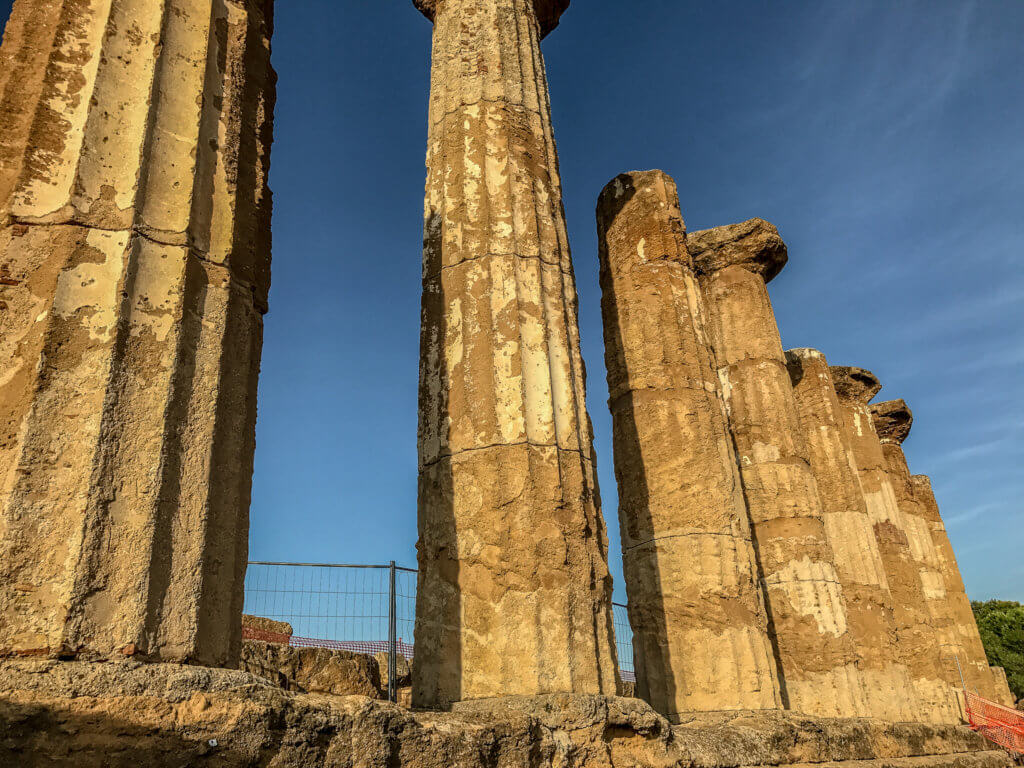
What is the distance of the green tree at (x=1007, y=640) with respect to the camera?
106 ft

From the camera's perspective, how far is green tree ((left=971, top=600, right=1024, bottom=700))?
106 feet

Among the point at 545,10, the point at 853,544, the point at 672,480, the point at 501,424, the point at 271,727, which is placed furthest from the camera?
the point at 853,544

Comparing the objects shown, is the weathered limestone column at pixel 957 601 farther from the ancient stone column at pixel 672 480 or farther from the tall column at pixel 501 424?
the tall column at pixel 501 424

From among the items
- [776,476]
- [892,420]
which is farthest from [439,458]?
[892,420]

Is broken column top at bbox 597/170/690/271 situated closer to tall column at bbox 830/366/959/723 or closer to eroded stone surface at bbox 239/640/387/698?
eroded stone surface at bbox 239/640/387/698

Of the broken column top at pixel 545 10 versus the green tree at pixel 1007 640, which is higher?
the broken column top at pixel 545 10

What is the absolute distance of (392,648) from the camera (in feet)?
30.1

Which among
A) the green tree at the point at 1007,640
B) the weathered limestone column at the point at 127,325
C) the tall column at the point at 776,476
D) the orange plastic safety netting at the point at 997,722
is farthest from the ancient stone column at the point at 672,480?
the green tree at the point at 1007,640

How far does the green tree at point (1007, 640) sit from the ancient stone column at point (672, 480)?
102 feet

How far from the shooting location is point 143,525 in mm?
A: 2848

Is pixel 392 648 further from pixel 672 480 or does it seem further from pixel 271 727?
pixel 271 727

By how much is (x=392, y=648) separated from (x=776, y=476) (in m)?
4.84

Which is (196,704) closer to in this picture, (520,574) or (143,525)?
(143,525)

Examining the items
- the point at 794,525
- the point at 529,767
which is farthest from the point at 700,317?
the point at 529,767
